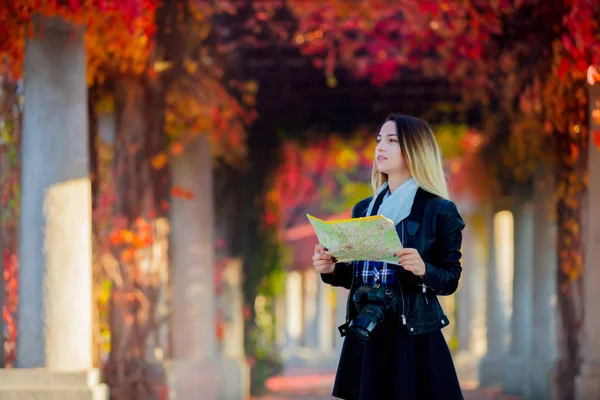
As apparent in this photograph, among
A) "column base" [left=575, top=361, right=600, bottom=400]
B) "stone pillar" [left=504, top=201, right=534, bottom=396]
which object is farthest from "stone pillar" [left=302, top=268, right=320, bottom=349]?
"column base" [left=575, top=361, right=600, bottom=400]

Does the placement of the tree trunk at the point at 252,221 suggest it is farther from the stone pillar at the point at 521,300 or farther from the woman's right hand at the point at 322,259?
the woman's right hand at the point at 322,259

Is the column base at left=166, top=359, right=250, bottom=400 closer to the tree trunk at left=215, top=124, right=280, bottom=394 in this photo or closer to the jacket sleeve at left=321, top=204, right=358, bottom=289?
the tree trunk at left=215, top=124, right=280, bottom=394

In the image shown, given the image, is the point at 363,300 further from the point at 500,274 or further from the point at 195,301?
the point at 500,274

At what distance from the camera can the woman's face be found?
466 centimetres

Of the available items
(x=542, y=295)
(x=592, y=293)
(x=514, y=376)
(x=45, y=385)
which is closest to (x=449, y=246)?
→ (x=45, y=385)

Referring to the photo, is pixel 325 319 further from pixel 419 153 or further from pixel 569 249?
pixel 419 153

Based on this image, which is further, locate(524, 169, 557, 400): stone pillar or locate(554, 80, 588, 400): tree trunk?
locate(524, 169, 557, 400): stone pillar

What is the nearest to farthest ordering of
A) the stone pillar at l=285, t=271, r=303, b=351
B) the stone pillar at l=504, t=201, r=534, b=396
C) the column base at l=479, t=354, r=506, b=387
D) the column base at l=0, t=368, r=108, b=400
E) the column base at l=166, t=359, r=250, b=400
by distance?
the column base at l=0, t=368, r=108, b=400 < the column base at l=166, t=359, r=250, b=400 < the stone pillar at l=504, t=201, r=534, b=396 < the column base at l=479, t=354, r=506, b=387 < the stone pillar at l=285, t=271, r=303, b=351

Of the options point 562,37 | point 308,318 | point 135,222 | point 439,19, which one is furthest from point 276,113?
point 308,318

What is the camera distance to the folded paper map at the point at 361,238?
4234 millimetres

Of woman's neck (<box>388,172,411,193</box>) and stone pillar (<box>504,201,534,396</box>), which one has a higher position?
woman's neck (<box>388,172,411,193</box>)

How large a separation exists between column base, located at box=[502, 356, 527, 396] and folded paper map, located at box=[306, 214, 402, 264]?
12639 mm

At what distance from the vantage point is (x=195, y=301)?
42.2 ft

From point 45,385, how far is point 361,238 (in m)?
3.59
